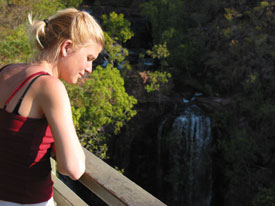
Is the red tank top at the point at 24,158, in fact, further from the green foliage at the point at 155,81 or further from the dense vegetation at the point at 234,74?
the green foliage at the point at 155,81

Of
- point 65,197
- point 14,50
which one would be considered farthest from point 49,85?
point 14,50

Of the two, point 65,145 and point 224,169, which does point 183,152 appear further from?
point 65,145

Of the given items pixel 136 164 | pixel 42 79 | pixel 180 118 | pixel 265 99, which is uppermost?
pixel 42 79

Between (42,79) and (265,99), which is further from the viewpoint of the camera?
(265,99)

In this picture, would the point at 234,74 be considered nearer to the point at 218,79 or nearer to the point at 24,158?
the point at 218,79

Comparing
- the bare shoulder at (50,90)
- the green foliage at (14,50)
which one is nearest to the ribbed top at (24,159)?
the bare shoulder at (50,90)

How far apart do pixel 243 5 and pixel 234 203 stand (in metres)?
12.8

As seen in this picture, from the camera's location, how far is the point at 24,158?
1201mm

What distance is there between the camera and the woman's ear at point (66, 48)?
4.08 feet

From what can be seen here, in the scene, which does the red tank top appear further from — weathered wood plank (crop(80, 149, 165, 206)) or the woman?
weathered wood plank (crop(80, 149, 165, 206))

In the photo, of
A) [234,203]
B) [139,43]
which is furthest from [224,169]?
[139,43]

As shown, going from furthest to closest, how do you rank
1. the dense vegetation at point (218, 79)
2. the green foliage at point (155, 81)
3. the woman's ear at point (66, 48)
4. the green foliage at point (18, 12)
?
the green foliage at point (155, 81) < the green foliage at point (18, 12) < the dense vegetation at point (218, 79) < the woman's ear at point (66, 48)

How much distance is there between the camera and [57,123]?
1.10m

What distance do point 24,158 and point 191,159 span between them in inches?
585
